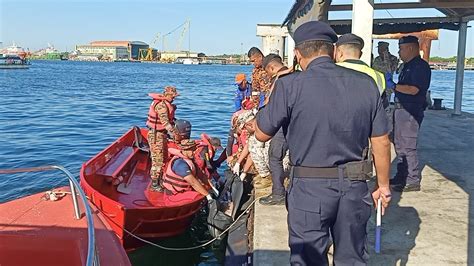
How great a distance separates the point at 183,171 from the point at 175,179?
216 mm

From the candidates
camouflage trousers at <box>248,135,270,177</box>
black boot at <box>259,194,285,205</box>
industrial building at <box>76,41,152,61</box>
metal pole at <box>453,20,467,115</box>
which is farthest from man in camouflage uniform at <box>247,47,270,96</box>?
industrial building at <box>76,41,152,61</box>

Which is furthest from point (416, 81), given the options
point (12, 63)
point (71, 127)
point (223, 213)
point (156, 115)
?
point (12, 63)

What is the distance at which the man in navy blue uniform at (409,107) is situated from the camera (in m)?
5.05

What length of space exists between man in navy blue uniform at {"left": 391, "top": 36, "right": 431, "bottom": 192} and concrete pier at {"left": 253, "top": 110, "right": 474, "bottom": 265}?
0.75 feet

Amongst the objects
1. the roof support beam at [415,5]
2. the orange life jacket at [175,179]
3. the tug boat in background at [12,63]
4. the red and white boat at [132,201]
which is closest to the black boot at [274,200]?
the red and white boat at [132,201]

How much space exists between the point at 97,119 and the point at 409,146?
56.1 ft

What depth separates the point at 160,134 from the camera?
7.33 m

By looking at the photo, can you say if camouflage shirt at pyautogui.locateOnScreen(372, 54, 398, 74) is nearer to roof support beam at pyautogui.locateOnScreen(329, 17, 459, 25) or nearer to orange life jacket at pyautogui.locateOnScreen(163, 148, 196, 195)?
roof support beam at pyautogui.locateOnScreen(329, 17, 459, 25)

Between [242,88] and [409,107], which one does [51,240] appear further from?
[242,88]

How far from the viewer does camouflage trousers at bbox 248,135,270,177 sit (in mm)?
6273

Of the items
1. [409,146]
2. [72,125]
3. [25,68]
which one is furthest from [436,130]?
[25,68]

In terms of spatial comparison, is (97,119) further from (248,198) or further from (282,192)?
(282,192)

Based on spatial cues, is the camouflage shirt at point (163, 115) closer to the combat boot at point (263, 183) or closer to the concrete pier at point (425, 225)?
the combat boot at point (263, 183)

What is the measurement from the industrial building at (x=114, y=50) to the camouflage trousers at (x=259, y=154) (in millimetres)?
151491
